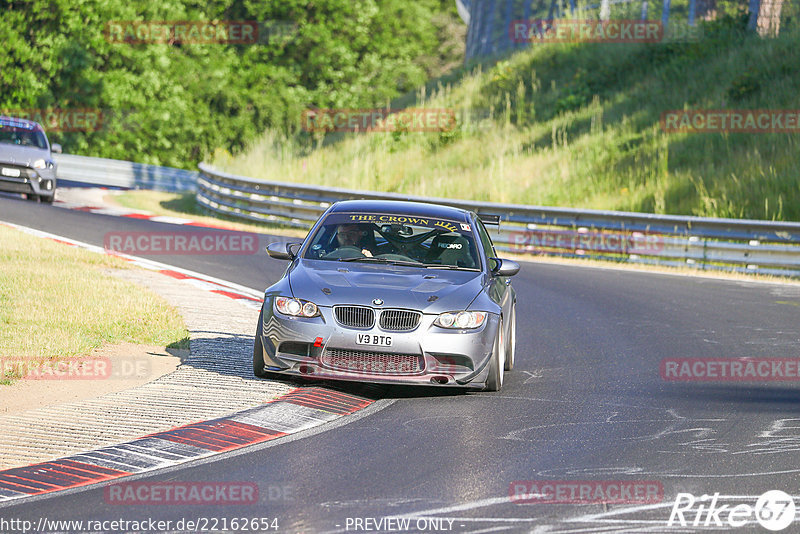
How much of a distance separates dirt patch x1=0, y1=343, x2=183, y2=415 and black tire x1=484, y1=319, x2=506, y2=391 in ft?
8.70

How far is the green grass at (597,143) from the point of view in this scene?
2550cm

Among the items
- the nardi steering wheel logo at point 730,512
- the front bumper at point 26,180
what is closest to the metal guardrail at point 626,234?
the front bumper at point 26,180

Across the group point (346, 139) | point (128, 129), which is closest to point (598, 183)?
point (346, 139)

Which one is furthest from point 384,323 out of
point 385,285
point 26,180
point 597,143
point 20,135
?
point 597,143

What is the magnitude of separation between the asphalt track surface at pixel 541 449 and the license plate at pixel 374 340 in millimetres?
479

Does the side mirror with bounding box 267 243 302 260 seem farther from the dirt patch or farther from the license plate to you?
the license plate

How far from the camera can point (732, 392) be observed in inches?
393

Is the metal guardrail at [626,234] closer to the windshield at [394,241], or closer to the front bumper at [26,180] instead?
the front bumper at [26,180]

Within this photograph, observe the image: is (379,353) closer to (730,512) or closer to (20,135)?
(730,512)

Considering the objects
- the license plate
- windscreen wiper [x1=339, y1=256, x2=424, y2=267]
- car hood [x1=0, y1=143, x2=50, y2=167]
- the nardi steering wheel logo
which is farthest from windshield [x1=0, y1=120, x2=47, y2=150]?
the nardi steering wheel logo

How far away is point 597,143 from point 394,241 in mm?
20216

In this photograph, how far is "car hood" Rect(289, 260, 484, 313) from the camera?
29.6ft

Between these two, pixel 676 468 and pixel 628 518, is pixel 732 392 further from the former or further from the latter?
pixel 628 518

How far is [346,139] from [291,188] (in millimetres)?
9741
